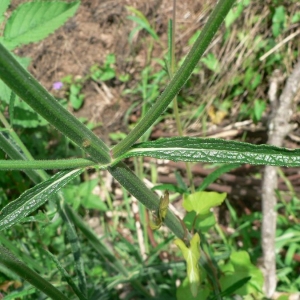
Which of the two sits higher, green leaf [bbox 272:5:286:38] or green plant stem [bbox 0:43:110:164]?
green leaf [bbox 272:5:286:38]

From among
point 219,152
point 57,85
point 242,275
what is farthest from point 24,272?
point 57,85

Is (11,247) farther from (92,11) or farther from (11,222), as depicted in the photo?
(92,11)

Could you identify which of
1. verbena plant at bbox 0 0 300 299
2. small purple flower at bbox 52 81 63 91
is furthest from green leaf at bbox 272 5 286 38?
verbena plant at bbox 0 0 300 299

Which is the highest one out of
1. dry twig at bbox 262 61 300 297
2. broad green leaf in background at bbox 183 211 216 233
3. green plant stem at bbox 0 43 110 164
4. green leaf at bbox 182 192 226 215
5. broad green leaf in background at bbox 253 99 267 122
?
broad green leaf in background at bbox 253 99 267 122

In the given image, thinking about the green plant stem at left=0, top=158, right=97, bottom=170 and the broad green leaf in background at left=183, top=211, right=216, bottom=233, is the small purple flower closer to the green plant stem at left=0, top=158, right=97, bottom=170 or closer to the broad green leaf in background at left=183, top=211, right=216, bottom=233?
the broad green leaf in background at left=183, top=211, right=216, bottom=233

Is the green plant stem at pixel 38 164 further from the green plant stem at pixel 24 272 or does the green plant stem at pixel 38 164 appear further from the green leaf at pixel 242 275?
the green leaf at pixel 242 275

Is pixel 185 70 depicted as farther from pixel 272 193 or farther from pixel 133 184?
pixel 272 193
